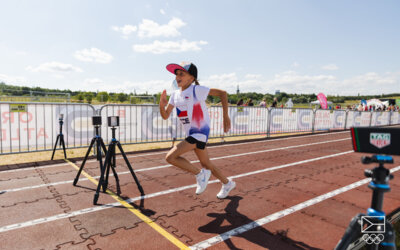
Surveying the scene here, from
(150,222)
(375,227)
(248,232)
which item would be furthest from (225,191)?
(375,227)

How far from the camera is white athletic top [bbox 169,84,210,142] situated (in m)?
3.67

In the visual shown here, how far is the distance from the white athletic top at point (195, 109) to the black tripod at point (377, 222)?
225 centimetres

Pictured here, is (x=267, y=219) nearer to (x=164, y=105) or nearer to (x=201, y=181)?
(x=201, y=181)

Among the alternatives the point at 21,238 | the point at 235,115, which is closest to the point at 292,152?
the point at 235,115

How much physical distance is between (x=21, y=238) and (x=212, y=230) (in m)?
2.26

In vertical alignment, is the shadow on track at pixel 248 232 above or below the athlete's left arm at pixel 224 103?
below

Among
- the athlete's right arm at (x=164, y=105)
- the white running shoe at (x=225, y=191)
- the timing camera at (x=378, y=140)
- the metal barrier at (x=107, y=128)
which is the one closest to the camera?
the timing camera at (x=378, y=140)

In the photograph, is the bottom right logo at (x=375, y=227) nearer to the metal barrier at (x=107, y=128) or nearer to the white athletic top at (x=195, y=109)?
the white athletic top at (x=195, y=109)

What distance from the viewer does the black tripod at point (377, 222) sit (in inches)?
65.3

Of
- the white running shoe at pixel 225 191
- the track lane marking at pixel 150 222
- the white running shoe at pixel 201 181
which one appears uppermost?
the white running shoe at pixel 201 181

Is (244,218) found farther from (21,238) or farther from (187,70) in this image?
(21,238)

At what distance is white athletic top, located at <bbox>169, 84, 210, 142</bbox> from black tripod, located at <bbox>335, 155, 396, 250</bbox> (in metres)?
2.25

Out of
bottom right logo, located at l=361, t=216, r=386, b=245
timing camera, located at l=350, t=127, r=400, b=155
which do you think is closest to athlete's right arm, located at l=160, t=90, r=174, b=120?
timing camera, located at l=350, t=127, r=400, b=155

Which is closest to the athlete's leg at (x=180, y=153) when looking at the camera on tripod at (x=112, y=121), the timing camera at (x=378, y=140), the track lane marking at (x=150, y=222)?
the track lane marking at (x=150, y=222)
